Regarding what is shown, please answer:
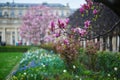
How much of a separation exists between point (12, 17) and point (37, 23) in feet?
143

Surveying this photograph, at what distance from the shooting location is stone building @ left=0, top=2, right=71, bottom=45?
9862cm

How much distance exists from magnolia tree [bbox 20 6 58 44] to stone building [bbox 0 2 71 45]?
128 ft

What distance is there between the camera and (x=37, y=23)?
56.3m

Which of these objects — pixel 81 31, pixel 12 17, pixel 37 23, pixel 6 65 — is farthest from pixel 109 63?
pixel 12 17

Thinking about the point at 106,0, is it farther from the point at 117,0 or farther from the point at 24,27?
the point at 24,27

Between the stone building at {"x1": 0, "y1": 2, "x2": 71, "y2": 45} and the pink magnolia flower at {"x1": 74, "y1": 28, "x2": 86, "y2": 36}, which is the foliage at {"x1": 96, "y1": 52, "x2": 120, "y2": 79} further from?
the stone building at {"x1": 0, "y1": 2, "x2": 71, "y2": 45}

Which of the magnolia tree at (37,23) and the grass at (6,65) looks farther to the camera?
the magnolia tree at (37,23)

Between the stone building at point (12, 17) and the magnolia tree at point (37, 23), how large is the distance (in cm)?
3912

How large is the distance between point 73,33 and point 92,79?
17.0 feet

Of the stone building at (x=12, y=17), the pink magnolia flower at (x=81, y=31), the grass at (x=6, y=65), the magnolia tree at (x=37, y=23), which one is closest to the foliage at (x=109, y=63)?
the grass at (x=6, y=65)

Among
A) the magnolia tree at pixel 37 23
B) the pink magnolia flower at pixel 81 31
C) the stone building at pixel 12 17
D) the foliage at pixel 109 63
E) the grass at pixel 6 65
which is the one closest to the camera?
the pink magnolia flower at pixel 81 31

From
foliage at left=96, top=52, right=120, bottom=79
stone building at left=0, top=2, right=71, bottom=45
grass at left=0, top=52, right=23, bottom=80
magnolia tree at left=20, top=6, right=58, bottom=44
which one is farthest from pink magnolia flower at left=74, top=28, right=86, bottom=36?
stone building at left=0, top=2, right=71, bottom=45

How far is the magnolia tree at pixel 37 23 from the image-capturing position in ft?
184

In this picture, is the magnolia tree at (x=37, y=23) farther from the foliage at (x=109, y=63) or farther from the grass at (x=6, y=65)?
the foliage at (x=109, y=63)
